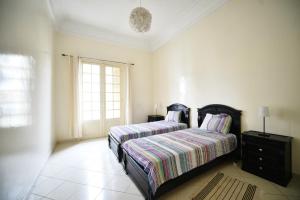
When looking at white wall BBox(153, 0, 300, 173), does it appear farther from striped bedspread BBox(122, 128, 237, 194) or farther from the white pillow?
striped bedspread BBox(122, 128, 237, 194)

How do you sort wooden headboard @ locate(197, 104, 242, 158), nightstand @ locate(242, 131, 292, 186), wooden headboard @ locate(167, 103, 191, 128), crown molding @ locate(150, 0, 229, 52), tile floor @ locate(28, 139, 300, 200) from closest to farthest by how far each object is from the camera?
tile floor @ locate(28, 139, 300, 200), nightstand @ locate(242, 131, 292, 186), wooden headboard @ locate(197, 104, 242, 158), crown molding @ locate(150, 0, 229, 52), wooden headboard @ locate(167, 103, 191, 128)

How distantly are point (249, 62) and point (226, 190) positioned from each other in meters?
2.23

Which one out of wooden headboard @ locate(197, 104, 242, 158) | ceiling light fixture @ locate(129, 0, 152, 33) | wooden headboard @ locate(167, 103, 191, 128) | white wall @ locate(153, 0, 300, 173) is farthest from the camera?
wooden headboard @ locate(167, 103, 191, 128)

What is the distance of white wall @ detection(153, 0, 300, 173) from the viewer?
2.07m

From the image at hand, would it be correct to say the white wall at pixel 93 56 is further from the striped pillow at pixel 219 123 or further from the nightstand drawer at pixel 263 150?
the nightstand drawer at pixel 263 150

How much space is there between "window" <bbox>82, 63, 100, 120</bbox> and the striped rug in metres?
3.63

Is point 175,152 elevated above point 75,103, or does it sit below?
below

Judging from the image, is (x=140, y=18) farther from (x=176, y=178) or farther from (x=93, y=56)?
(x=176, y=178)

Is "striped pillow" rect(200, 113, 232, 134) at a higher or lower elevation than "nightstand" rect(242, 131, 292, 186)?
higher

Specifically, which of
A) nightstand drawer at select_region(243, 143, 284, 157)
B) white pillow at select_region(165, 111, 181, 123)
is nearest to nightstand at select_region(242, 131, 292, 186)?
nightstand drawer at select_region(243, 143, 284, 157)

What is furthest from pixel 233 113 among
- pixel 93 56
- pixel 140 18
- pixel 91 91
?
pixel 93 56

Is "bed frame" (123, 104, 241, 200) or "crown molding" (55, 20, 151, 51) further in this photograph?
"crown molding" (55, 20, 151, 51)

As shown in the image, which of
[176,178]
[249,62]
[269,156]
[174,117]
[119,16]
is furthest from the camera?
[174,117]

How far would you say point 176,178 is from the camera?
1.83 metres
